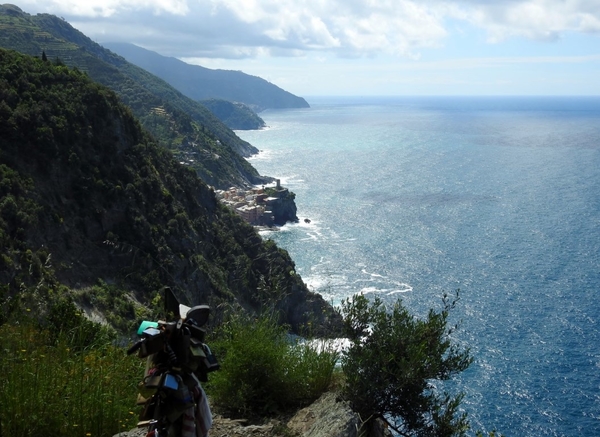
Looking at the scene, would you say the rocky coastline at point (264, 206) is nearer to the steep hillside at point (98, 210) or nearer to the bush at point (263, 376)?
the steep hillside at point (98, 210)

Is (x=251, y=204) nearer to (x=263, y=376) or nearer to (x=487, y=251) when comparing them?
(x=487, y=251)

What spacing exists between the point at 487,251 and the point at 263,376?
5872 cm

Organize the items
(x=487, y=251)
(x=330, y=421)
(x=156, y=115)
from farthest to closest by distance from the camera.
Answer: (x=156, y=115) < (x=487, y=251) < (x=330, y=421)

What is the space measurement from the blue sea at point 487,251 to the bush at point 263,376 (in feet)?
9.24

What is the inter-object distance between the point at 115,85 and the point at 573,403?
9698 cm

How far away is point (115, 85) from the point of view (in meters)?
105

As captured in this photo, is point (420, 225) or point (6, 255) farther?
point (420, 225)

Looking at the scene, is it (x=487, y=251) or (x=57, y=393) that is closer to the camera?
(x=57, y=393)

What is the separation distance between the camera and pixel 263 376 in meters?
6.77

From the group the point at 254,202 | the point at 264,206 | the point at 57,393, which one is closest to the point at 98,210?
the point at 57,393

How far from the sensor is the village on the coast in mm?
78375

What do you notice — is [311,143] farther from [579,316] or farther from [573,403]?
[573,403]

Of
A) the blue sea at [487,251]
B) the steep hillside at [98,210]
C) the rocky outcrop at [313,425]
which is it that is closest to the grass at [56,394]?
the rocky outcrop at [313,425]

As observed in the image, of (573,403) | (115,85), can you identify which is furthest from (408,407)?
(115,85)
